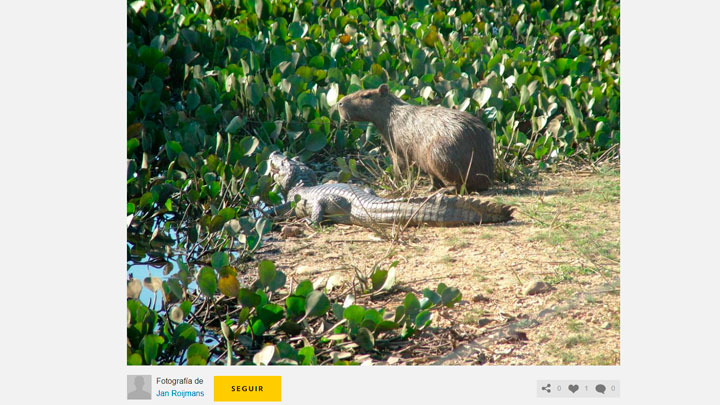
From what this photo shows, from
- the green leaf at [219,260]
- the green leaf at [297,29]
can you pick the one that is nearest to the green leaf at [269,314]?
the green leaf at [219,260]

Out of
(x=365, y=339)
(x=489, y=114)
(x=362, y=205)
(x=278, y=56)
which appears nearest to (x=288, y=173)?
(x=362, y=205)

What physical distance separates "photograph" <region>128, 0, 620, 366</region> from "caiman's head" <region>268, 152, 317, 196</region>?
18 mm

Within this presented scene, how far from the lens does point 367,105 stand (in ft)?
19.1

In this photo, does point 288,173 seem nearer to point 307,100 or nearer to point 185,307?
point 307,100

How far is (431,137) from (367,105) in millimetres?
711

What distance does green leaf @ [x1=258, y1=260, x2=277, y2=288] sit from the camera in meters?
3.34

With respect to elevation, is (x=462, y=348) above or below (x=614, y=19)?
below

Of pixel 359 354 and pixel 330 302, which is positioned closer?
pixel 359 354

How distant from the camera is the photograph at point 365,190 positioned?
3123 mm

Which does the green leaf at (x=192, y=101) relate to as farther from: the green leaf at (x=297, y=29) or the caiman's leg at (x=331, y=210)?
the green leaf at (x=297, y=29)

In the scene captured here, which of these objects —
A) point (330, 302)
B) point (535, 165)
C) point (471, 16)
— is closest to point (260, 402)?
point (330, 302)

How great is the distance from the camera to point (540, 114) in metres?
5.98

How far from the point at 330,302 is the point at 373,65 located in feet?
11.9

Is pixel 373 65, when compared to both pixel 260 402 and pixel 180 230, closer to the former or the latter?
pixel 180 230
